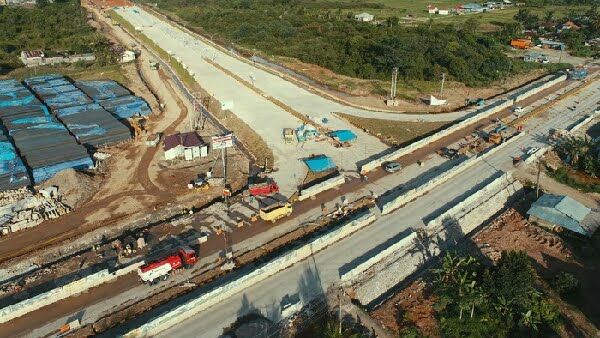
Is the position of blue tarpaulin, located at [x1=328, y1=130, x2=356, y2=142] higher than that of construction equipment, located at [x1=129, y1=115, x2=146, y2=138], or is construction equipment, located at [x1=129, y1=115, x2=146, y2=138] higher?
blue tarpaulin, located at [x1=328, y1=130, x2=356, y2=142]

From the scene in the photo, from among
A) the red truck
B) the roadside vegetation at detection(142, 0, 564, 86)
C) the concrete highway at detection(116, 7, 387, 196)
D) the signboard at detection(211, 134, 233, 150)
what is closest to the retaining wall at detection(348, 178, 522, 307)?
the red truck

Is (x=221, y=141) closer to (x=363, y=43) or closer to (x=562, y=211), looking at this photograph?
(x=562, y=211)

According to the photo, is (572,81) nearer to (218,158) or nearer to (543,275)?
(543,275)

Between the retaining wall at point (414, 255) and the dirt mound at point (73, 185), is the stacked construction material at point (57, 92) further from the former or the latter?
the retaining wall at point (414, 255)

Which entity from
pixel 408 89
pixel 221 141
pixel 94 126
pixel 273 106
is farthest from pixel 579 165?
pixel 94 126

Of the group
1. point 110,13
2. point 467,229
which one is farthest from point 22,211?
point 110,13

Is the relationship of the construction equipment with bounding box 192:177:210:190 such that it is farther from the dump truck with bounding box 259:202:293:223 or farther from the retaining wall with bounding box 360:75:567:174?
the retaining wall with bounding box 360:75:567:174
